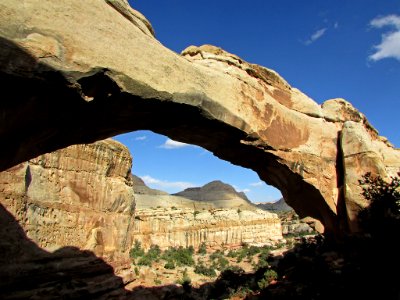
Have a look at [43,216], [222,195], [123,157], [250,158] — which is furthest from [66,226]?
[222,195]

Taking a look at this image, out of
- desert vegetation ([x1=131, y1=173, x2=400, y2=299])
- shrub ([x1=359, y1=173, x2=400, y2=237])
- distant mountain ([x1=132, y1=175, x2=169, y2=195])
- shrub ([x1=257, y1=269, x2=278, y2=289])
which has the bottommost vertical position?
shrub ([x1=257, y1=269, x2=278, y2=289])

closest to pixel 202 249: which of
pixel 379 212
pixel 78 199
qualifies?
pixel 78 199

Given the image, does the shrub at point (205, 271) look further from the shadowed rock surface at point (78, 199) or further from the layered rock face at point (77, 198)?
the shadowed rock surface at point (78, 199)

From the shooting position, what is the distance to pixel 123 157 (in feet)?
81.7

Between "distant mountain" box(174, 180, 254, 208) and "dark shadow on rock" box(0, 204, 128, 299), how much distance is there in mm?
53249

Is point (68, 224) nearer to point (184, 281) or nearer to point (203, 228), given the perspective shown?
point (184, 281)

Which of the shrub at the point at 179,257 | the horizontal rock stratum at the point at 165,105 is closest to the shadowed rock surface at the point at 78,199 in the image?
the horizontal rock stratum at the point at 165,105

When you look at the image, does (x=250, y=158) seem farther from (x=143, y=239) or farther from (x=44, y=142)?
(x=143, y=239)

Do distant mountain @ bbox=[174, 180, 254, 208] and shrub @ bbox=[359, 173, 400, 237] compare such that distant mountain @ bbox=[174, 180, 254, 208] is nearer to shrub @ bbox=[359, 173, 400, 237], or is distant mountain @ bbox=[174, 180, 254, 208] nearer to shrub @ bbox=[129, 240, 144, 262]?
shrub @ bbox=[129, 240, 144, 262]

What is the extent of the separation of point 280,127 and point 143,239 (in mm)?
38831

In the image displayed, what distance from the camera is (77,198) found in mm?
20594

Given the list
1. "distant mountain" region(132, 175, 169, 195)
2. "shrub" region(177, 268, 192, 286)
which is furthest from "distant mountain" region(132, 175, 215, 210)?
"shrub" region(177, 268, 192, 286)

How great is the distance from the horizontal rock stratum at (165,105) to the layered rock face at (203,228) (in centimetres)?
3729

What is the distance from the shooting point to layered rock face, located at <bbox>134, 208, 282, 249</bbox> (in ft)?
152
